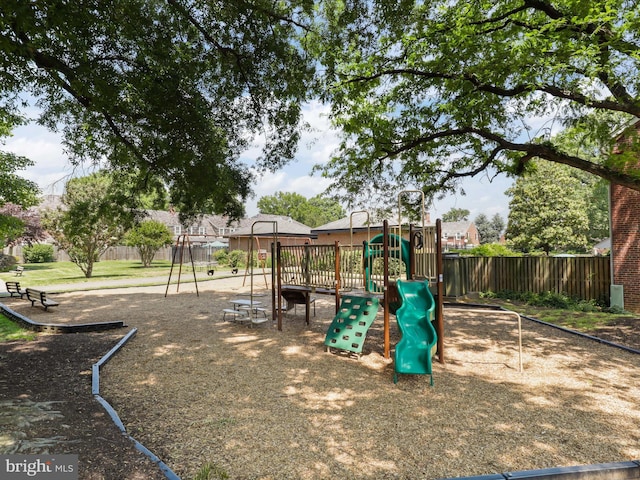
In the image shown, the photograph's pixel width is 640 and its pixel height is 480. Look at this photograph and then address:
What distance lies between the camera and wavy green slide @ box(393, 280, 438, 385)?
5.27m

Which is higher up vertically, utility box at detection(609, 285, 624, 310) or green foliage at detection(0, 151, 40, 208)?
green foliage at detection(0, 151, 40, 208)

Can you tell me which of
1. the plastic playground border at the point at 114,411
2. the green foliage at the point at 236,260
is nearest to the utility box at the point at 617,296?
the plastic playground border at the point at 114,411

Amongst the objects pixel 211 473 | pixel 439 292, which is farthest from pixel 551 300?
pixel 211 473

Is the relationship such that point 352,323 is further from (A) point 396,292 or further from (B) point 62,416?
(B) point 62,416

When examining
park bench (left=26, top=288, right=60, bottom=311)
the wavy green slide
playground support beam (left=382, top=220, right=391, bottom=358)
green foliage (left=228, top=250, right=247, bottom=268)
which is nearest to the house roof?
green foliage (left=228, top=250, right=247, bottom=268)

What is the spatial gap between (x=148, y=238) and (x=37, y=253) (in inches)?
520

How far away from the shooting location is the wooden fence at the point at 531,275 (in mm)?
12609

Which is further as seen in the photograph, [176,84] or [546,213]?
[546,213]

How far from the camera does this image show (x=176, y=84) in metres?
5.87

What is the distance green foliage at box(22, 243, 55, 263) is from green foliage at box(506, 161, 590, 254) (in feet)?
140

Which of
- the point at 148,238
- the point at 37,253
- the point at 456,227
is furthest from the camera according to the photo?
the point at 456,227

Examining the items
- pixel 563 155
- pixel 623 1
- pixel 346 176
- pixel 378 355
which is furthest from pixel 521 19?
pixel 378 355

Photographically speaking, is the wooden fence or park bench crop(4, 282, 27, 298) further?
park bench crop(4, 282, 27, 298)

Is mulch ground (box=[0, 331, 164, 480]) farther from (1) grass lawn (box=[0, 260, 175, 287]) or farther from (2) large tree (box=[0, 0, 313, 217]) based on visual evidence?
(1) grass lawn (box=[0, 260, 175, 287])
